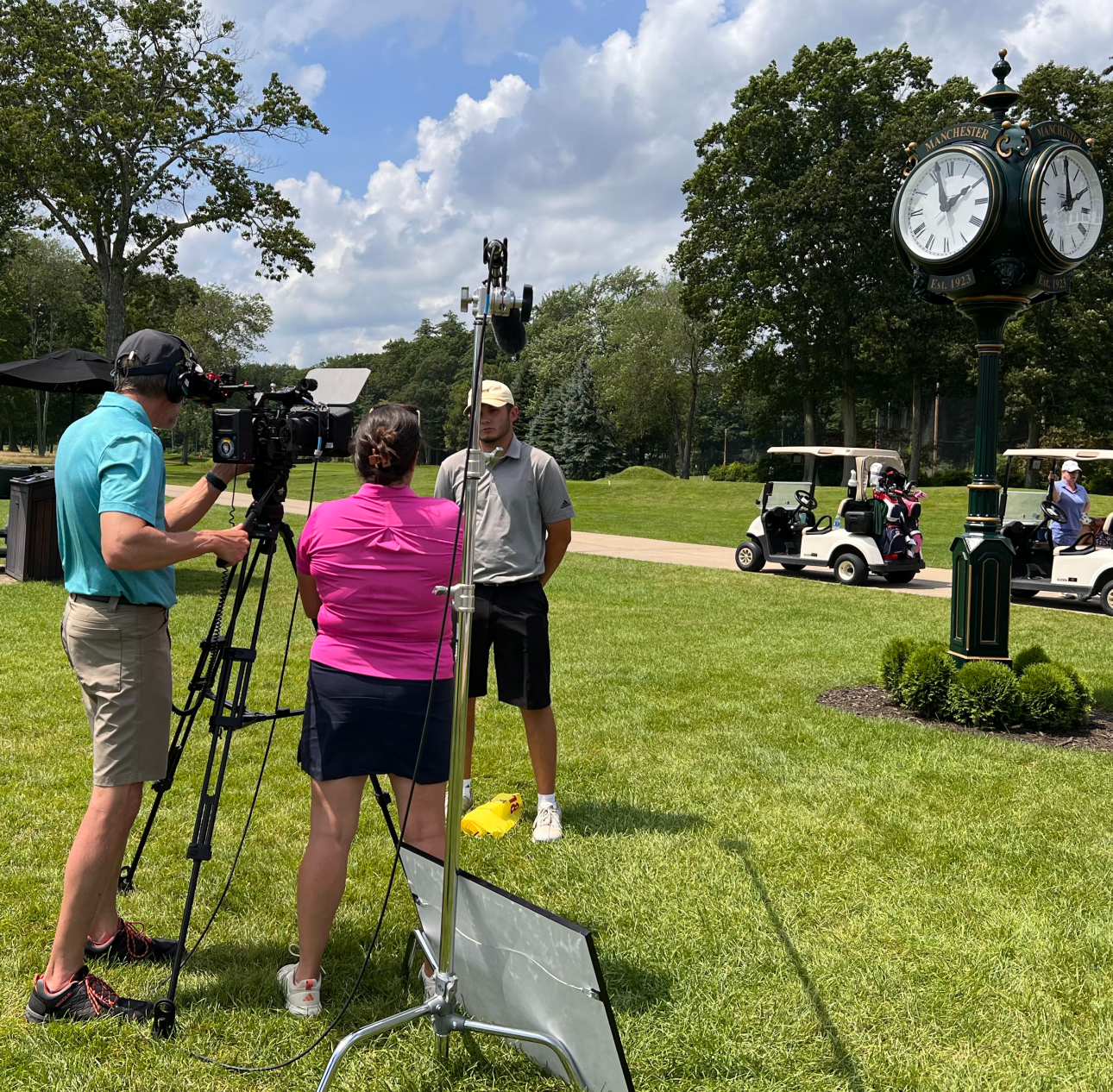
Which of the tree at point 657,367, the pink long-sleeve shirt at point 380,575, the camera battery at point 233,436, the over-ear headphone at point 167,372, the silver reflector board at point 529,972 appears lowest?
the silver reflector board at point 529,972

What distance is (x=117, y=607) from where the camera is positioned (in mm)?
2787

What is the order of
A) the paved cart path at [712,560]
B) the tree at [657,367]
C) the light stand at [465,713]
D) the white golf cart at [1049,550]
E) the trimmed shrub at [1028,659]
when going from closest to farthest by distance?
the light stand at [465,713], the trimmed shrub at [1028,659], the white golf cart at [1049,550], the paved cart path at [712,560], the tree at [657,367]

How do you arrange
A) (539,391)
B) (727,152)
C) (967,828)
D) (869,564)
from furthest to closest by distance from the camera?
(539,391) → (727,152) → (869,564) → (967,828)

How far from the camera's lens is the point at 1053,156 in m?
6.03

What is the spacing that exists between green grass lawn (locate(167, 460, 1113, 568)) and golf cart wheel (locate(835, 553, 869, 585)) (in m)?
3.80

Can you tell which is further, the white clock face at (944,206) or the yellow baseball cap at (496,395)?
the white clock face at (944,206)

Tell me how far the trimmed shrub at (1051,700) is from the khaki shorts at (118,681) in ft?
17.1

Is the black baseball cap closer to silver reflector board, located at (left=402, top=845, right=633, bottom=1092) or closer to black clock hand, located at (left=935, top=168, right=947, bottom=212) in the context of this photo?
silver reflector board, located at (left=402, top=845, right=633, bottom=1092)

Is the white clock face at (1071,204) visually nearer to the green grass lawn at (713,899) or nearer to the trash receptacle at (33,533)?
the green grass lawn at (713,899)

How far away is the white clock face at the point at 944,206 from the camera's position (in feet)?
20.1

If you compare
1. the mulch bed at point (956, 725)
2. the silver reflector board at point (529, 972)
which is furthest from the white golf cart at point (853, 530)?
the silver reflector board at point (529, 972)

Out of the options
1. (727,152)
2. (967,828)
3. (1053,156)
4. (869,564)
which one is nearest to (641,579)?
(869,564)

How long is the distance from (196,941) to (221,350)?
51136 millimetres

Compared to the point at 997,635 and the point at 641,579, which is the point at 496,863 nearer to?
the point at 997,635
